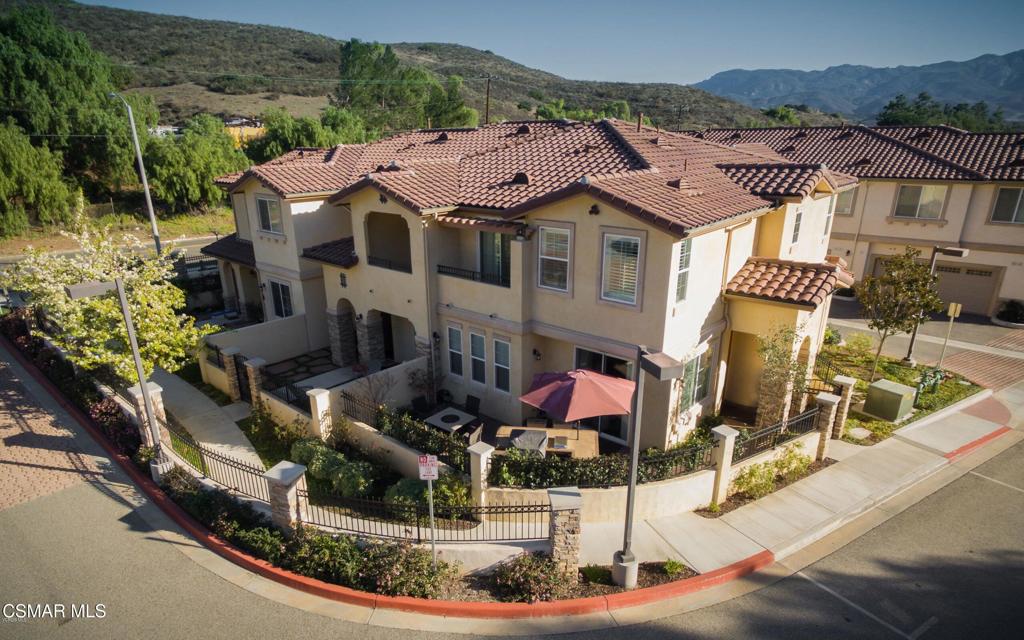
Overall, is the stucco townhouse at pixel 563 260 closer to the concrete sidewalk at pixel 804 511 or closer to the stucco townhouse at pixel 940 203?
the concrete sidewalk at pixel 804 511

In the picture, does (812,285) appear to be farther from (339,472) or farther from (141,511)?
(141,511)

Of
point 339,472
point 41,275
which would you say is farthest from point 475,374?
point 41,275

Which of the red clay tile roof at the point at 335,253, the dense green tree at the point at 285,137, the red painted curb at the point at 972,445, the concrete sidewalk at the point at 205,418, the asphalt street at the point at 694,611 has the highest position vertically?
the dense green tree at the point at 285,137

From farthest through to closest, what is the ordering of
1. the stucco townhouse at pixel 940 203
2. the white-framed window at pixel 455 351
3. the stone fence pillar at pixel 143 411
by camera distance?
the stucco townhouse at pixel 940 203
the white-framed window at pixel 455 351
the stone fence pillar at pixel 143 411

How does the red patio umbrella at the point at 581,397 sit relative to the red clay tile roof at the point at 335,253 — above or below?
below

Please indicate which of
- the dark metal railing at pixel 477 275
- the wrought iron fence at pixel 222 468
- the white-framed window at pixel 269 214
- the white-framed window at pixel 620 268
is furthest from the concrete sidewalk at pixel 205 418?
the white-framed window at pixel 620 268

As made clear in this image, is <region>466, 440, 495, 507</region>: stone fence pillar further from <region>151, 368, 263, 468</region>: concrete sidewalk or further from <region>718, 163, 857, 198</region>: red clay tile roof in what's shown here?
<region>718, 163, 857, 198</region>: red clay tile roof
